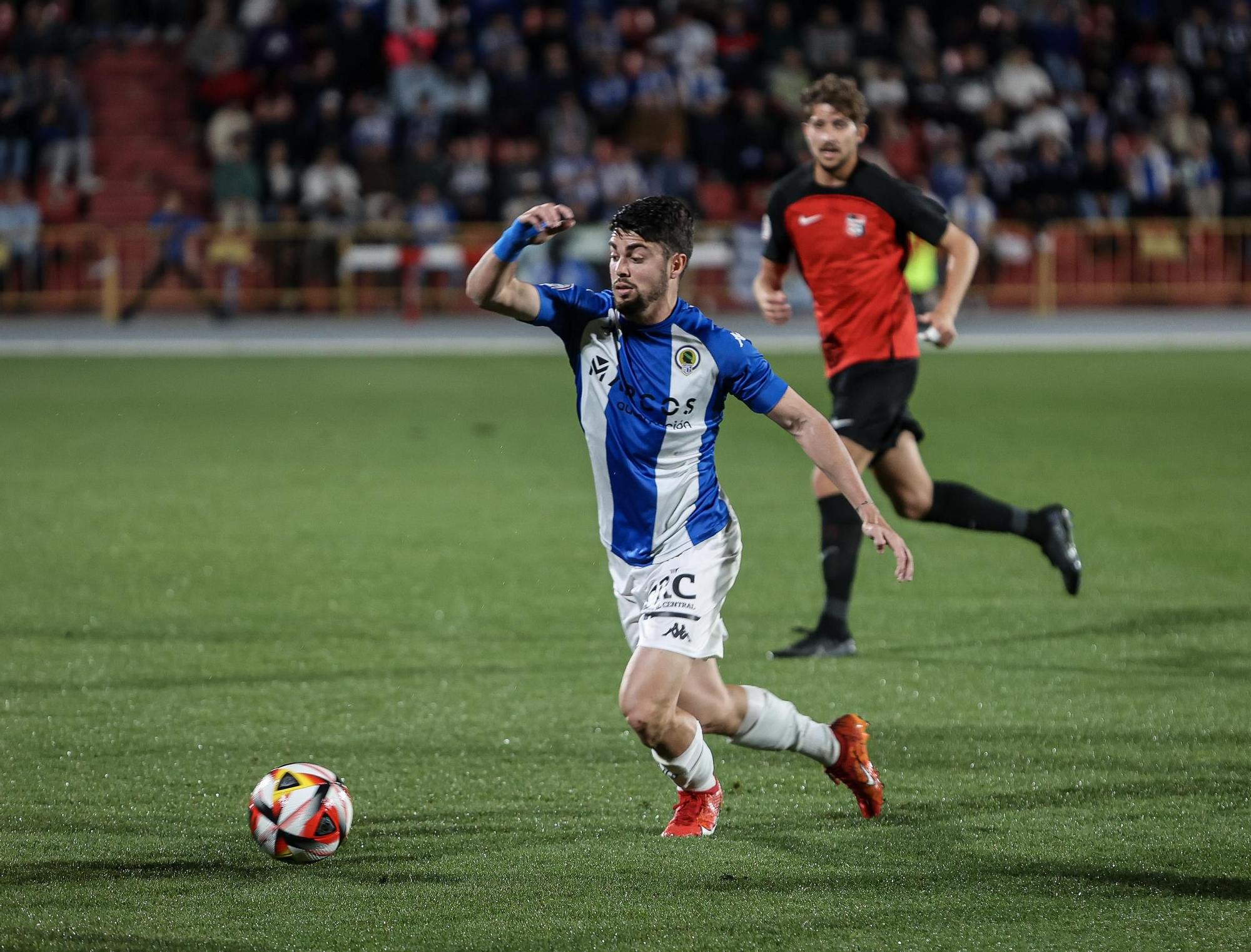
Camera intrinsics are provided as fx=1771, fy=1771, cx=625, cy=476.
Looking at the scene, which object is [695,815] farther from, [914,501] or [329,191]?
[329,191]

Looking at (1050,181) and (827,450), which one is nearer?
(827,450)

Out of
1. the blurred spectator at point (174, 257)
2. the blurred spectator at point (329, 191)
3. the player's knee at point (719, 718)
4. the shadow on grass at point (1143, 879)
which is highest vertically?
the blurred spectator at point (329, 191)

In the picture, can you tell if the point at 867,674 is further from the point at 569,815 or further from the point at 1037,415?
the point at 1037,415

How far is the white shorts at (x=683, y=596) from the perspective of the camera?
15.7ft

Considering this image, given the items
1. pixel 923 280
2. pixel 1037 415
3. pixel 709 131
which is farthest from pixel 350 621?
pixel 709 131

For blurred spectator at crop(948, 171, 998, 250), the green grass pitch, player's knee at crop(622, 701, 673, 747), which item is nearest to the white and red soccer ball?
the green grass pitch

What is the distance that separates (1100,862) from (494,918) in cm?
158

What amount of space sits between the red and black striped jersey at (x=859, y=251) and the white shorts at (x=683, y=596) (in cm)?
258

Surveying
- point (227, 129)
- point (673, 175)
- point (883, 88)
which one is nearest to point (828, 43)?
point (883, 88)

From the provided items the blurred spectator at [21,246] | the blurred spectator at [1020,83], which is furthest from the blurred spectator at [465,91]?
the blurred spectator at [1020,83]

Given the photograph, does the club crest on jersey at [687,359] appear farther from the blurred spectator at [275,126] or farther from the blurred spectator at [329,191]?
the blurred spectator at [275,126]

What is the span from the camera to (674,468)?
4.99 meters

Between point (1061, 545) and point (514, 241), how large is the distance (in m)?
4.02

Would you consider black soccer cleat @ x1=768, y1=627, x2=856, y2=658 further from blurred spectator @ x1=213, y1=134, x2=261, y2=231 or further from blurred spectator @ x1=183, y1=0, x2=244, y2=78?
blurred spectator @ x1=183, y1=0, x2=244, y2=78
